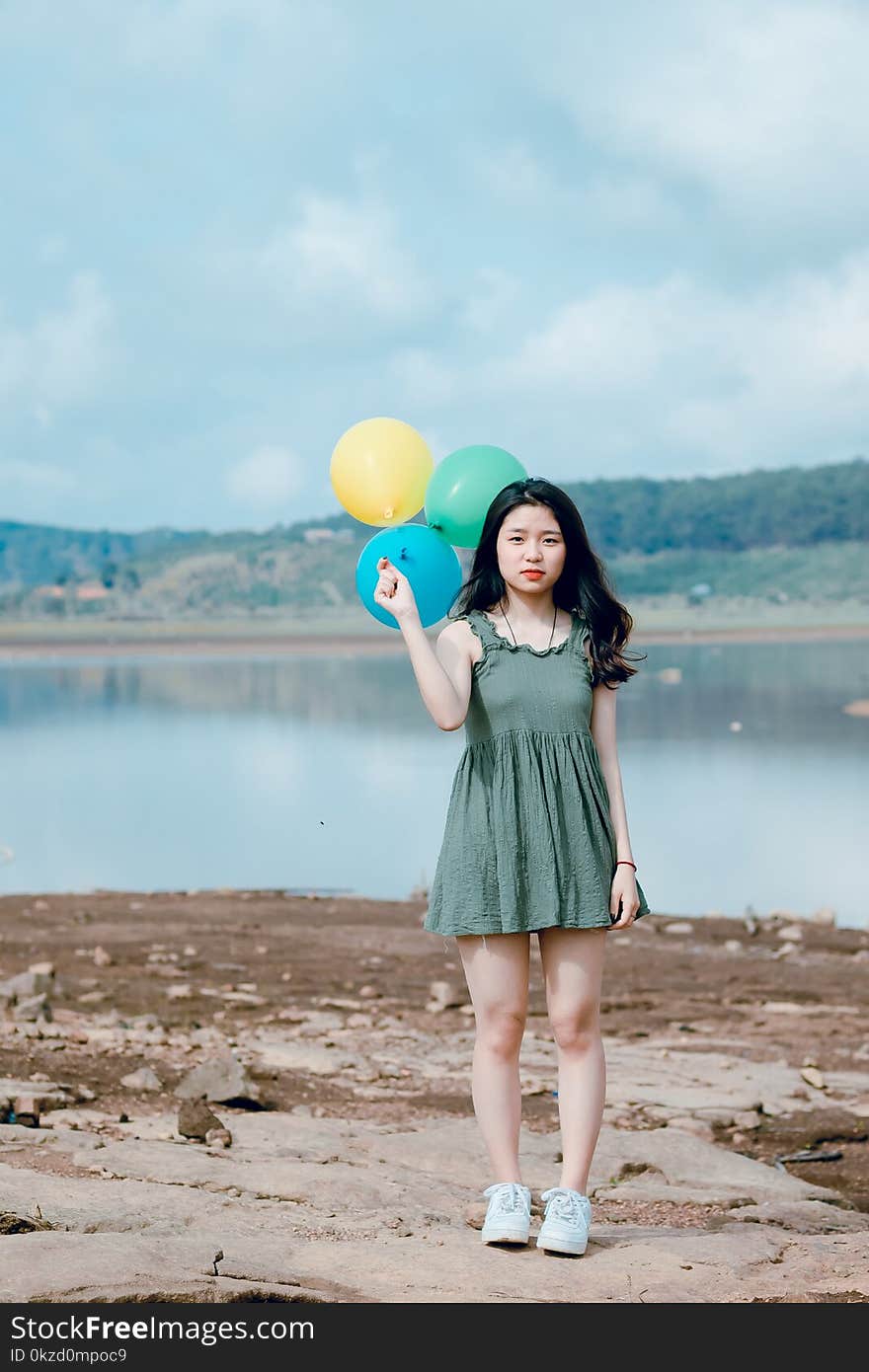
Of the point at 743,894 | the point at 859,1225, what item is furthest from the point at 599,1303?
the point at 743,894

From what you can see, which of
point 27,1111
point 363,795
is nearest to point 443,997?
point 27,1111

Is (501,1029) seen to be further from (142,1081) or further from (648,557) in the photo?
(648,557)

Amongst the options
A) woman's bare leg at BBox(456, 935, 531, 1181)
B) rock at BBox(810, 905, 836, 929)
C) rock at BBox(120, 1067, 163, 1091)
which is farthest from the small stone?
rock at BBox(810, 905, 836, 929)

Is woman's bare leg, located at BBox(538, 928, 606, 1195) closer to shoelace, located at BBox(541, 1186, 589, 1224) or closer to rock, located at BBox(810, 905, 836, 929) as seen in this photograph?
shoelace, located at BBox(541, 1186, 589, 1224)

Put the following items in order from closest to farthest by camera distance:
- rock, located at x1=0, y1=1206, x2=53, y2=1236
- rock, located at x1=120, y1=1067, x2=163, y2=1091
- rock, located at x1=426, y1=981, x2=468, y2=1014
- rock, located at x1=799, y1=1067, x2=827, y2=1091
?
rock, located at x1=0, y1=1206, x2=53, y2=1236
rock, located at x1=120, y1=1067, x2=163, y2=1091
rock, located at x1=799, y1=1067, x2=827, y2=1091
rock, located at x1=426, y1=981, x2=468, y2=1014

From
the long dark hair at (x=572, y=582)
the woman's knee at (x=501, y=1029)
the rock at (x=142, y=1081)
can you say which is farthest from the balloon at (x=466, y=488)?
the rock at (x=142, y=1081)

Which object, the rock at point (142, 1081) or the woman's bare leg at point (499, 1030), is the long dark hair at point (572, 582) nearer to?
the woman's bare leg at point (499, 1030)

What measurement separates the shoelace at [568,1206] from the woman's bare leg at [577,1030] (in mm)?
64

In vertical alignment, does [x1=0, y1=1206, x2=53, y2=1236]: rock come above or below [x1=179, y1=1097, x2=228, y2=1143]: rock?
above

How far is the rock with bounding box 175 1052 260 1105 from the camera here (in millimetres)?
6000

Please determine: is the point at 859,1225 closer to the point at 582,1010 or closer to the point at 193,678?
the point at 582,1010

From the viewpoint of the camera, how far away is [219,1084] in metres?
6.03

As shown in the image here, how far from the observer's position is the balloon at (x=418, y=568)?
4484 mm

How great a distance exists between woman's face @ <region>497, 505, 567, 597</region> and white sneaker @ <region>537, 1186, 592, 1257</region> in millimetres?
1585
